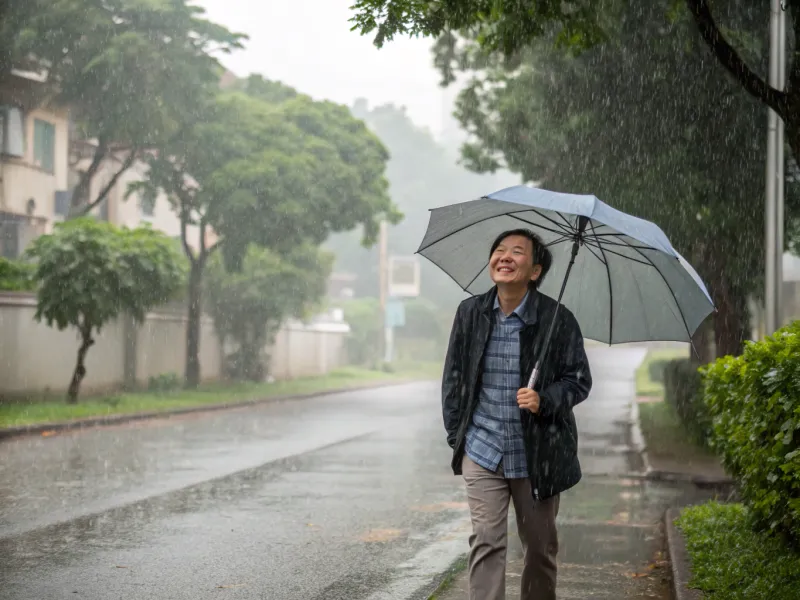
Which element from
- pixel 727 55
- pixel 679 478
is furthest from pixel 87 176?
pixel 727 55

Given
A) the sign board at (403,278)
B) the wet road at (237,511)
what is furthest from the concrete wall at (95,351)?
the sign board at (403,278)

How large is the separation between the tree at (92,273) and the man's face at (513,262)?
17.5 m

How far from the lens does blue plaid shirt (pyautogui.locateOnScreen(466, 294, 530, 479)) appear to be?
4.49 meters

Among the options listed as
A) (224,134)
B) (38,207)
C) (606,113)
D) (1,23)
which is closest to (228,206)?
(224,134)

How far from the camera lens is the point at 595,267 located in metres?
5.45

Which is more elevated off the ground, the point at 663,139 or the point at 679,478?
the point at 663,139

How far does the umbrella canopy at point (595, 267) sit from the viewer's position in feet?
16.9

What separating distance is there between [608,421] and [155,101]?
13.7 meters

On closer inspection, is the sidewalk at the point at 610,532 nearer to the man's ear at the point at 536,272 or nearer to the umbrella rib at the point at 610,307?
the umbrella rib at the point at 610,307

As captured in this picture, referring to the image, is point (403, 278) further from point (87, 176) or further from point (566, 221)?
point (566, 221)

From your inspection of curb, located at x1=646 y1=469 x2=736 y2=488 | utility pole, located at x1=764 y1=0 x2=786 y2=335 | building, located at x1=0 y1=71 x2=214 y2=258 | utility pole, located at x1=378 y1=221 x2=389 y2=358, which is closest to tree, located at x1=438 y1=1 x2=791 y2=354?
utility pole, located at x1=764 y1=0 x2=786 y2=335

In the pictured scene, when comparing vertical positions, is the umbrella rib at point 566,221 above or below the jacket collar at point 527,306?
above

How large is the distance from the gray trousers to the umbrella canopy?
3.48ft

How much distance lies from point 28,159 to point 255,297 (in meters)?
8.46
